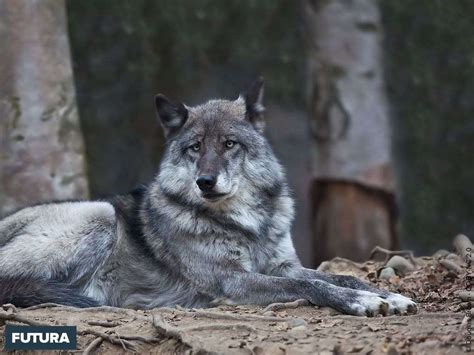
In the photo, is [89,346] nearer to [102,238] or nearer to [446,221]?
[102,238]

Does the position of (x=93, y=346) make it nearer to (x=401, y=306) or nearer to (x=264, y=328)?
(x=264, y=328)

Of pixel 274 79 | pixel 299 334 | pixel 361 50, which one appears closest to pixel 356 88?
pixel 361 50

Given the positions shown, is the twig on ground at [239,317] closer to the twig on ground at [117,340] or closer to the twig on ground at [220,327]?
the twig on ground at [220,327]

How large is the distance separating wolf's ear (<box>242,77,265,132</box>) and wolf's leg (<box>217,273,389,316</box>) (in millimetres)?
1254

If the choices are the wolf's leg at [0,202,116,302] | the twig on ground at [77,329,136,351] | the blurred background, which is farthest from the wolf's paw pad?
the blurred background

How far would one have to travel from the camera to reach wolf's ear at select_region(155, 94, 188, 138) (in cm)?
738

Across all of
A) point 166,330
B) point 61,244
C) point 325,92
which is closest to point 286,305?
point 166,330

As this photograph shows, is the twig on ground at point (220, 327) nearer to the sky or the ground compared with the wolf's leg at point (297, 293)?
nearer to the ground

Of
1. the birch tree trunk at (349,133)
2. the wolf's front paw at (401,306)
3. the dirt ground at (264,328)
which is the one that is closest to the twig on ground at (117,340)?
the dirt ground at (264,328)

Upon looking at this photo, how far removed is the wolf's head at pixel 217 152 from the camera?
22.7 feet

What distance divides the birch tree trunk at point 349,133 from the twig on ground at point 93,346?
239 inches

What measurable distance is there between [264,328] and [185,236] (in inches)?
54.6

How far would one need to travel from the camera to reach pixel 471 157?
1479cm

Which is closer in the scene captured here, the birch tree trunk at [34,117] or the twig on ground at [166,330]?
the twig on ground at [166,330]
